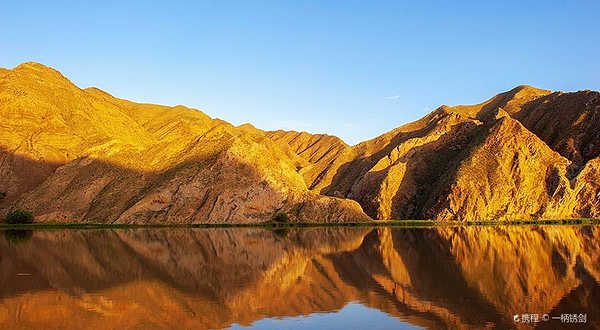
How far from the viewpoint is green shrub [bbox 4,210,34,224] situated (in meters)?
98.3

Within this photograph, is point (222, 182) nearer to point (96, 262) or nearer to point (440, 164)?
point (440, 164)

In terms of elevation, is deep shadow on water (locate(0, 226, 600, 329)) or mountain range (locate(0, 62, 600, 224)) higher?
mountain range (locate(0, 62, 600, 224))

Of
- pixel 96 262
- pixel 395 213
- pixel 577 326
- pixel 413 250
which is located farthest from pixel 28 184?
pixel 577 326

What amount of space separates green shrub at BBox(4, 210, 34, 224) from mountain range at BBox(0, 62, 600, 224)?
19.1 feet

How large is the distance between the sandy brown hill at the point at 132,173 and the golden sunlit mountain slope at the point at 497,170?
72.2ft

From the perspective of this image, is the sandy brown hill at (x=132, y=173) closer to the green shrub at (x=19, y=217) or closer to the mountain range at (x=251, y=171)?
the mountain range at (x=251, y=171)

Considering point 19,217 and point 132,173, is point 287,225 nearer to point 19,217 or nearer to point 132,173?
point 132,173

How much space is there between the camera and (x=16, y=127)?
13312 centimetres

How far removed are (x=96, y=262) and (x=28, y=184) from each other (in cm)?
9239

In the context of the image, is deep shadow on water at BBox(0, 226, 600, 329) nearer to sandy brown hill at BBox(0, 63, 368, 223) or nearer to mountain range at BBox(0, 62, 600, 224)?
sandy brown hill at BBox(0, 63, 368, 223)

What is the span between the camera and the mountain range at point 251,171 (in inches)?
4350

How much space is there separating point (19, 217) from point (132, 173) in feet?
84.1

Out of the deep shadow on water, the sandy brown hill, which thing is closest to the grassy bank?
the sandy brown hill

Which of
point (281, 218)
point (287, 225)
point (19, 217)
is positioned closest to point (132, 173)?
point (19, 217)
